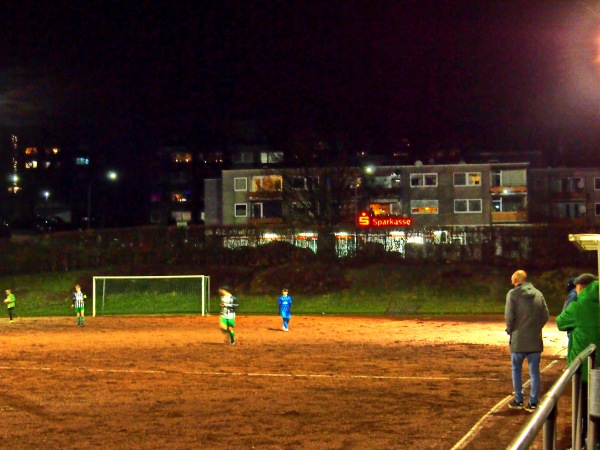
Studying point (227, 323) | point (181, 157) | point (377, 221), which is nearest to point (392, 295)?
point (377, 221)

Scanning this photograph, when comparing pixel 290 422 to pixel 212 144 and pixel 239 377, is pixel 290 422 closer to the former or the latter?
pixel 239 377

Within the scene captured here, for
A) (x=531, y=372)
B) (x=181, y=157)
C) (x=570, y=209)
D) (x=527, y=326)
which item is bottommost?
(x=531, y=372)

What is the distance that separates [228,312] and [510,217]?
5825 centimetres

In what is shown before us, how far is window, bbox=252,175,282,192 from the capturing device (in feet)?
234

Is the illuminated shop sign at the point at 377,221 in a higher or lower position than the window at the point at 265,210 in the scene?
lower

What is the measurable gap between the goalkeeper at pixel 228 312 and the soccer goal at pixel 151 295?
63.2ft

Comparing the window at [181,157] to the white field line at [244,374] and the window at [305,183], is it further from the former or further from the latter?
the white field line at [244,374]

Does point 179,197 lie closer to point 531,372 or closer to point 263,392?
point 263,392

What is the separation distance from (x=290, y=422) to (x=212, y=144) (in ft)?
327

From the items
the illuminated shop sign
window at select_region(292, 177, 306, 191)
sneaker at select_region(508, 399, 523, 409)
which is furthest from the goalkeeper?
window at select_region(292, 177, 306, 191)

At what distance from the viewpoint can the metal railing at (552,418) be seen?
370cm

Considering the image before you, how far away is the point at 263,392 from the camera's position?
1404cm

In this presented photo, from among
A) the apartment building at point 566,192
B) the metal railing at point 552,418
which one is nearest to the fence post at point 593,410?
the metal railing at point 552,418

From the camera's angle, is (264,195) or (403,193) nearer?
(403,193)
